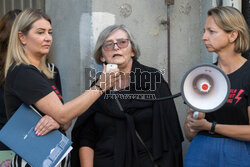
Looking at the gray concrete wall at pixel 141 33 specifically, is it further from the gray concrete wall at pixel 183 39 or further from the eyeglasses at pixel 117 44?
the eyeglasses at pixel 117 44

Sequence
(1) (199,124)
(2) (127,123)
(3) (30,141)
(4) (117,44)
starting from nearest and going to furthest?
(3) (30,141), (1) (199,124), (2) (127,123), (4) (117,44)

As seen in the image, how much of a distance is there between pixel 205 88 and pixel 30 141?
4.21ft

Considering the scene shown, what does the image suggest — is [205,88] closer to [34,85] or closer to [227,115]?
[227,115]

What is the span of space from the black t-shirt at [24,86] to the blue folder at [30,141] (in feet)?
0.27

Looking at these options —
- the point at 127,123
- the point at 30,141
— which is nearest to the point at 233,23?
the point at 127,123

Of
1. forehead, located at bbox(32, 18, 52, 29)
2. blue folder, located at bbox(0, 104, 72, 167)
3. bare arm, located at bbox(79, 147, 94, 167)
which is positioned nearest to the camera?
blue folder, located at bbox(0, 104, 72, 167)

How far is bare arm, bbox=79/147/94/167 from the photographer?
2.91 meters

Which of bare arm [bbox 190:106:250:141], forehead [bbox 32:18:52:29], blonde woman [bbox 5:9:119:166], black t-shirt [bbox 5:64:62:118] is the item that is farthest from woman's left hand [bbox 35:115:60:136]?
bare arm [bbox 190:106:250:141]

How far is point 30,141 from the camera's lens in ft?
7.67

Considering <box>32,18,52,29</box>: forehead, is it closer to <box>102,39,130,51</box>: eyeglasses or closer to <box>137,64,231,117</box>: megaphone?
<box>102,39,130,51</box>: eyeglasses

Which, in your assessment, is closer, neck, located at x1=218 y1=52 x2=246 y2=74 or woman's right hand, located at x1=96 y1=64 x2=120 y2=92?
woman's right hand, located at x1=96 y1=64 x2=120 y2=92

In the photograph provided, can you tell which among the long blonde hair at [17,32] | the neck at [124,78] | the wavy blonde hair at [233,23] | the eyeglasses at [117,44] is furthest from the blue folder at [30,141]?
the wavy blonde hair at [233,23]

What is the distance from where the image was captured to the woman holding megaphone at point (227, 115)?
8.23ft

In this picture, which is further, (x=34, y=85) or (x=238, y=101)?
(x=238, y=101)
